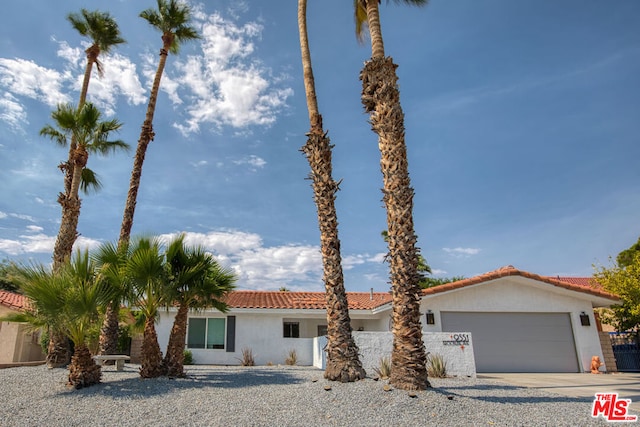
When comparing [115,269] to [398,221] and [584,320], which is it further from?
[584,320]

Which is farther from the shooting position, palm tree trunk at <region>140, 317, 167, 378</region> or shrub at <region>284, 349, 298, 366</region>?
shrub at <region>284, 349, 298, 366</region>

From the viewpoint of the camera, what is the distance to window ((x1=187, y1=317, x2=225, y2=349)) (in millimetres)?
20172

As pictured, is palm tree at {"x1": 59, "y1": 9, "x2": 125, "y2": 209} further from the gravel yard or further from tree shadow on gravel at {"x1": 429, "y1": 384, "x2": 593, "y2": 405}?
tree shadow on gravel at {"x1": 429, "y1": 384, "x2": 593, "y2": 405}

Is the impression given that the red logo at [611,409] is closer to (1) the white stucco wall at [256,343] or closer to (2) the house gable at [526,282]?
(2) the house gable at [526,282]

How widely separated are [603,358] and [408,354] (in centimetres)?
1406

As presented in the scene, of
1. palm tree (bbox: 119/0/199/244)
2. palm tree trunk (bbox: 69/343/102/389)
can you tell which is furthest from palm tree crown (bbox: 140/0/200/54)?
palm tree trunk (bbox: 69/343/102/389)

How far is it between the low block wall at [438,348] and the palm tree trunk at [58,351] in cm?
1047

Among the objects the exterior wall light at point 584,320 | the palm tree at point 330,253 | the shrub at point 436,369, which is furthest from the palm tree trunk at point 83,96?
the exterior wall light at point 584,320

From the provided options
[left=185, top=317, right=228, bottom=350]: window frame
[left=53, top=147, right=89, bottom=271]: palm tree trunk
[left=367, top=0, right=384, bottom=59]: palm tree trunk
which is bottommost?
[left=185, top=317, right=228, bottom=350]: window frame

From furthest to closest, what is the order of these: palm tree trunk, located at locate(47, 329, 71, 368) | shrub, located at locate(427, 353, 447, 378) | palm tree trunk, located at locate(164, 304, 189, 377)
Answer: palm tree trunk, located at locate(47, 329, 71, 368)
shrub, located at locate(427, 353, 447, 378)
palm tree trunk, located at locate(164, 304, 189, 377)

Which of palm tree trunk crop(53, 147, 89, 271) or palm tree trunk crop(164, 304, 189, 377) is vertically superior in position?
palm tree trunk crop(53, 147, 89, 271)

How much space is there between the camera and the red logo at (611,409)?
22.7 ft

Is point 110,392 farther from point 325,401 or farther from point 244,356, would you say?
point 244,356

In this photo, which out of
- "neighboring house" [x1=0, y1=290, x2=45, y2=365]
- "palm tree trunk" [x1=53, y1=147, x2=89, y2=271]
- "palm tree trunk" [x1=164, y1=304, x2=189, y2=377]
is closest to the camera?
"palm tree trunk" [x1=164, y1=304, x2=189, y2=377]
